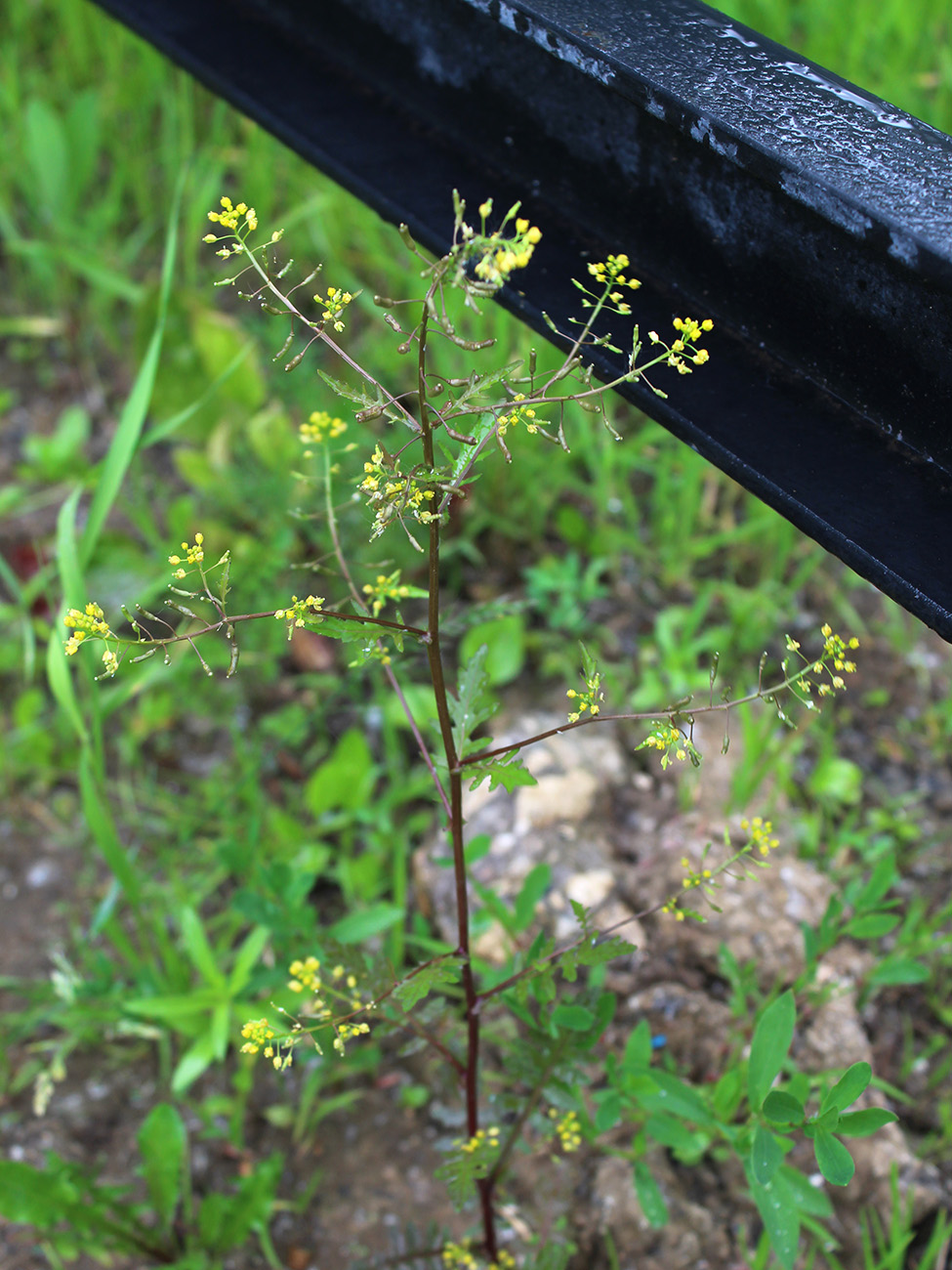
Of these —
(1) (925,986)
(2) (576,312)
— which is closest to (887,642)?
(1) (925,986)

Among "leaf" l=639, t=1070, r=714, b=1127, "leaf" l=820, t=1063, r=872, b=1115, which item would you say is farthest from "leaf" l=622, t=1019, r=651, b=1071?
"leaf" l=820, t=1063, r=872, b=1115

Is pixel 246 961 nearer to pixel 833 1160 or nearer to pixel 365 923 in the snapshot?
pixel 365 923

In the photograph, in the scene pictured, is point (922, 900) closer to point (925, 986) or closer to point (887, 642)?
point (925, 986)

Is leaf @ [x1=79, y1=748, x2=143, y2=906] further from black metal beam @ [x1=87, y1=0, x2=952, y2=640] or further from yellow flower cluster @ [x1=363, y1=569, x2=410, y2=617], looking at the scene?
black metal beam @ [x1=87, y1=0, x2=952, y2=640]

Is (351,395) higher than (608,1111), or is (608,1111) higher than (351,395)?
(351,395)

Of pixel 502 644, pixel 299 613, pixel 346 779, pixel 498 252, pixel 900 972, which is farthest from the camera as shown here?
pixel 502 644

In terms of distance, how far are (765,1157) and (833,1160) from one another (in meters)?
0.08

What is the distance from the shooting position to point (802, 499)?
99cm

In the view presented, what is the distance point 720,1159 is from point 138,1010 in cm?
92

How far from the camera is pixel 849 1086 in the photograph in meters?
1.09

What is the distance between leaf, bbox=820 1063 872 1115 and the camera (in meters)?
1.07

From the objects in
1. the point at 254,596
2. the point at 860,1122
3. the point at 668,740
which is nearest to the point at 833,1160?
the point at 860,1122

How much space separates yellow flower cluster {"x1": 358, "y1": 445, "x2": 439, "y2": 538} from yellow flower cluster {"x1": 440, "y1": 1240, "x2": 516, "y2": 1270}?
3.20ft

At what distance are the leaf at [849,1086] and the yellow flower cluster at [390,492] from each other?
743mm
